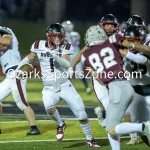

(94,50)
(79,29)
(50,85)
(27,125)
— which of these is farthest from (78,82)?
(94,50)

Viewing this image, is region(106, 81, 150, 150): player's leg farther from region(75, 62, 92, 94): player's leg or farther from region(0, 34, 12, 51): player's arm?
region(75, 62, 92, 94): player's leg

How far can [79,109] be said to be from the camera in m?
9.33

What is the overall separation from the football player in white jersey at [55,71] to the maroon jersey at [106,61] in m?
1.19

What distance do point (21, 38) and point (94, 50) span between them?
614 inches

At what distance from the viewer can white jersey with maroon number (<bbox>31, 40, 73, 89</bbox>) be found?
9.47m

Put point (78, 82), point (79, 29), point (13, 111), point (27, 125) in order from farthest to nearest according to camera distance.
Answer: point (79, 29) → point (78, 82) → point (13, 111) → point (27, 125)

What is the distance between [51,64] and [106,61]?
1567 mm

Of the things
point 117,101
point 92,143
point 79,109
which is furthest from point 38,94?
point 117,101

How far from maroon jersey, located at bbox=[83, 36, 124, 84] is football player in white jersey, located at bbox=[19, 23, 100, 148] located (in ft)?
3.89

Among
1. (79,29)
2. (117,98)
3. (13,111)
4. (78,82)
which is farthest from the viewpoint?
(79,29)

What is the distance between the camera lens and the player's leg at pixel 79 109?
30.5 feet

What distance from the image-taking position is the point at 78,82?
64.0ft

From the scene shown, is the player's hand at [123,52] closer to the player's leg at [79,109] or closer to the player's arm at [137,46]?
the player's arm at [137,46]

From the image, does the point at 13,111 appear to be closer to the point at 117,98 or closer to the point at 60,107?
the point at 60,107
